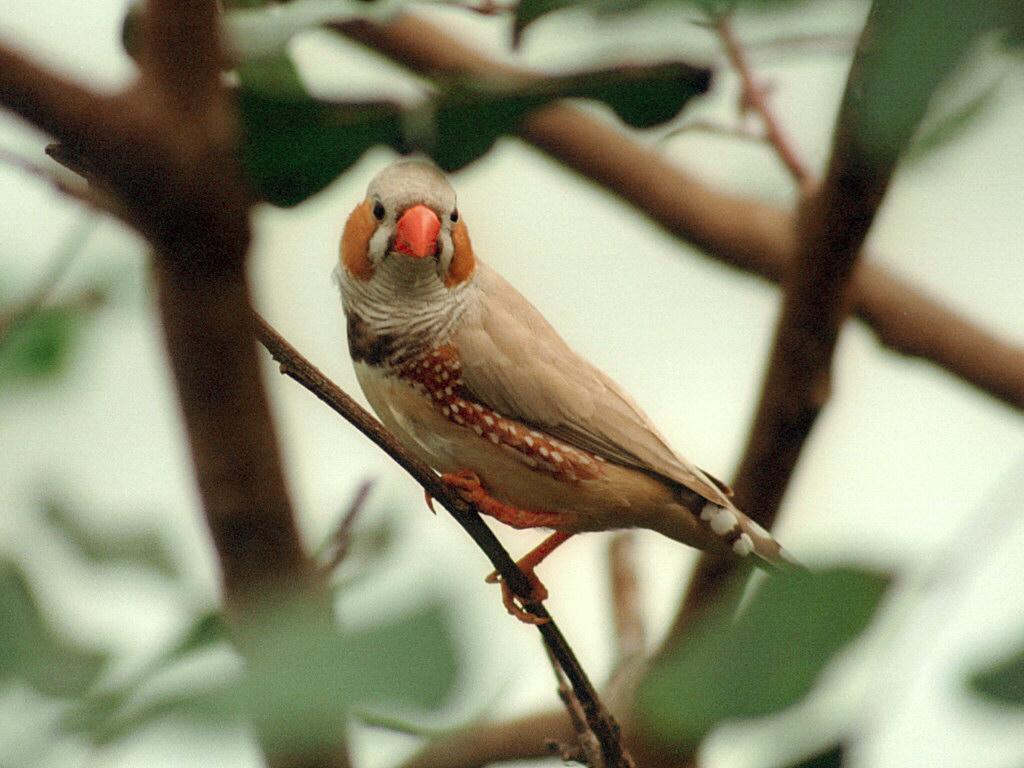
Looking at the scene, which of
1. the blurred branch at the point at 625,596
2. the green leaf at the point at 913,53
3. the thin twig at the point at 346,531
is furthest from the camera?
the blurred branch at the point at 625,596

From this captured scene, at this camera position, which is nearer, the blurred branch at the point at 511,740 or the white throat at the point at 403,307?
the white throat at the point at 403,307

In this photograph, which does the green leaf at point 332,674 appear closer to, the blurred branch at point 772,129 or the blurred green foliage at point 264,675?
the blurred green foliage at point 264,675

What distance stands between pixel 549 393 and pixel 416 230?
21cm

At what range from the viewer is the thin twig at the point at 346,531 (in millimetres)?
979

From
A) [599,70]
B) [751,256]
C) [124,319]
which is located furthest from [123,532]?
[751,256]

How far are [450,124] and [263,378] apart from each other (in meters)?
0.46

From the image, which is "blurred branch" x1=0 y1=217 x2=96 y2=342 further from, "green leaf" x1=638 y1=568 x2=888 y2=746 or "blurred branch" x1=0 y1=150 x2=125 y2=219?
"green leaf" x1=638 y1=568 x2=888 y2=746

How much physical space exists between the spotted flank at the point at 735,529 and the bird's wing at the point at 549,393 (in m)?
0.02

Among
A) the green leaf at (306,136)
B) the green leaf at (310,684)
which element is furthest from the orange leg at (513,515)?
the green leaf at (310,684)

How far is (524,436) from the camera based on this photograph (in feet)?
3.67

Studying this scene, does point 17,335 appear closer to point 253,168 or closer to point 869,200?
point 253,168

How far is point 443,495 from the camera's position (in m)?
0.81

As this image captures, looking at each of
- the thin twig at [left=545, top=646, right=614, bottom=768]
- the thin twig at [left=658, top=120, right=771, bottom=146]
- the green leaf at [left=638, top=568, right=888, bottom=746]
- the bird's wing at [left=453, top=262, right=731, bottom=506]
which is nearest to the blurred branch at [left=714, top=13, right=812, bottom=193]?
the thin twig at [left=658, top=120, right=771, bottom=146]

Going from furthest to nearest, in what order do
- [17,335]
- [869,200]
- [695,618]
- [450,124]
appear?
[695,618], [17,335], [869,200], [450,124]
